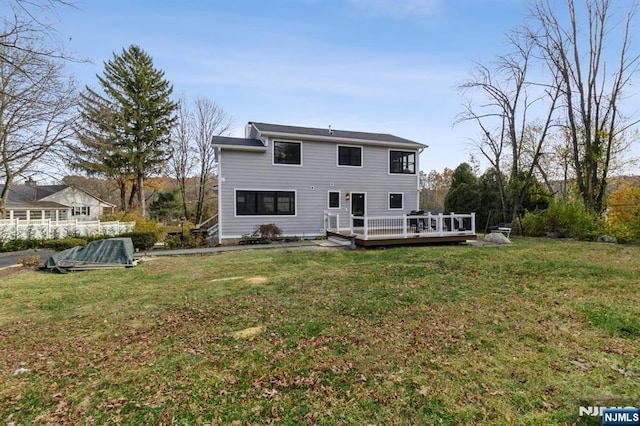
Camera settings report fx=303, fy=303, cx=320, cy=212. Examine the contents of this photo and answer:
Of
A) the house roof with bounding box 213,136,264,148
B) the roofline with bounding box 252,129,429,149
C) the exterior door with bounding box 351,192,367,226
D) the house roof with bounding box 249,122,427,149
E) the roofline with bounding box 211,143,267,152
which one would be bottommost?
the exterior door with bounding box 351,192,367,226

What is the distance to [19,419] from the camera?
2455 millimetres

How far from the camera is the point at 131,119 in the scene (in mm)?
25375

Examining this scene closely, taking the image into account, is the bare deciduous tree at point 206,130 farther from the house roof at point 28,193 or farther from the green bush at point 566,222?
the green bush at point 566,222

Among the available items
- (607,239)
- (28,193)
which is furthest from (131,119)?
(607,239)

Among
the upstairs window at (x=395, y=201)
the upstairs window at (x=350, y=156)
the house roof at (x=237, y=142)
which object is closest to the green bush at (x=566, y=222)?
the upstairs window at (x=395, y=201)

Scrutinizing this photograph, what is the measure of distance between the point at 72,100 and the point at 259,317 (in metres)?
19.0

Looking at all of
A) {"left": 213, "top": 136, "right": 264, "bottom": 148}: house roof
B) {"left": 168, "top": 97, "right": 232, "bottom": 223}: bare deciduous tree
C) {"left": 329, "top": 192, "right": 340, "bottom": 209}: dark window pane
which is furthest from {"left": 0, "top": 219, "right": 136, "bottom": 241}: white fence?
{"left": 329, "top": 192, "right": 340, "bottom": 209}: dark window pane

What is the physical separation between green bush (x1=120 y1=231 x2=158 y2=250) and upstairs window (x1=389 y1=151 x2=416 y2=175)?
1234cm

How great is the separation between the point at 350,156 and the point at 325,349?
13298 mm

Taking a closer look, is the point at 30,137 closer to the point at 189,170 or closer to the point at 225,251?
the point at 189,170

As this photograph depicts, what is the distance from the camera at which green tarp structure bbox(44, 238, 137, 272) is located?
8.66 m

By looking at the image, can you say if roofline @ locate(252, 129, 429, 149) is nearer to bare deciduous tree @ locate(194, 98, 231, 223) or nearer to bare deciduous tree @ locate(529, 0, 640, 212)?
bare deciduous tree @ locate(529, 0, 640, 212)

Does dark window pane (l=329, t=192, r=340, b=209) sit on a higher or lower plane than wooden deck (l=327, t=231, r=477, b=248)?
higher

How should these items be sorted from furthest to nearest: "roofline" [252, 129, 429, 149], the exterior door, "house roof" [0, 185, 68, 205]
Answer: "house roof" [0, 185, 68, 205]
the exterior door
"roofline" [252, 129, 429, 149]
